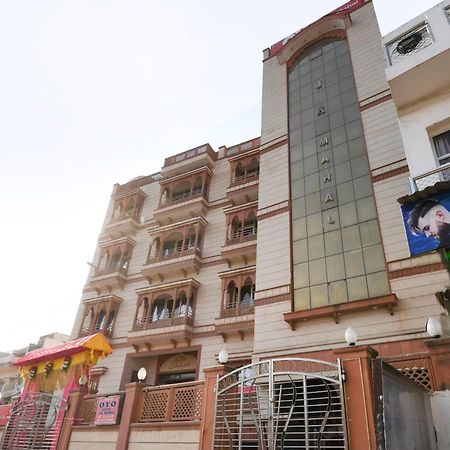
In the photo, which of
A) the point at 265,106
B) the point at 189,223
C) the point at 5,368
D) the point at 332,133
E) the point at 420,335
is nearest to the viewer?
the point at 420,335

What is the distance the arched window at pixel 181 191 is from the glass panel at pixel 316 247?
11493 millimetres

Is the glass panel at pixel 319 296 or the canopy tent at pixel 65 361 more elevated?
the glass panel at pixel 319 296

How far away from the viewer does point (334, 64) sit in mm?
16891

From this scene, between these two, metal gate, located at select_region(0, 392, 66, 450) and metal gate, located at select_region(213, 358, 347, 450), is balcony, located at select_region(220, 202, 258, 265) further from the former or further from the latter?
metal gate, located at select_region(213, 358, 347, 450)

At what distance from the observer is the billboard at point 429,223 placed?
22.5 feet

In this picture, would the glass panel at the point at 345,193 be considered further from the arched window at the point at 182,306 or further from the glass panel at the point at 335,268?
the arched window at the point at 182,306

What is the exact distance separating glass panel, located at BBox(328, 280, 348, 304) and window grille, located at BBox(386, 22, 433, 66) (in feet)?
21.0

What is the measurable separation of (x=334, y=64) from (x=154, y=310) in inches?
577

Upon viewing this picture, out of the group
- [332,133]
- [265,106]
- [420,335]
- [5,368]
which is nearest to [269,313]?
[420,335]

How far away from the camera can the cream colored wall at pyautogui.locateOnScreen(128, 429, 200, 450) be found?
8.28 m

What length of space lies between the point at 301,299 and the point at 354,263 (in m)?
2.01

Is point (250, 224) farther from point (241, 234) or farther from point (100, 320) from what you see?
point (100, 320)

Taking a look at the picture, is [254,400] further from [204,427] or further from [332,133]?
[332,133]

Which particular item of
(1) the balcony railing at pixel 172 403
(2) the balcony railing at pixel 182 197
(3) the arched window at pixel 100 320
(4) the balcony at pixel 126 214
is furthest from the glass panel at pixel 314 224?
(4) the balcony at pixel 126 214
